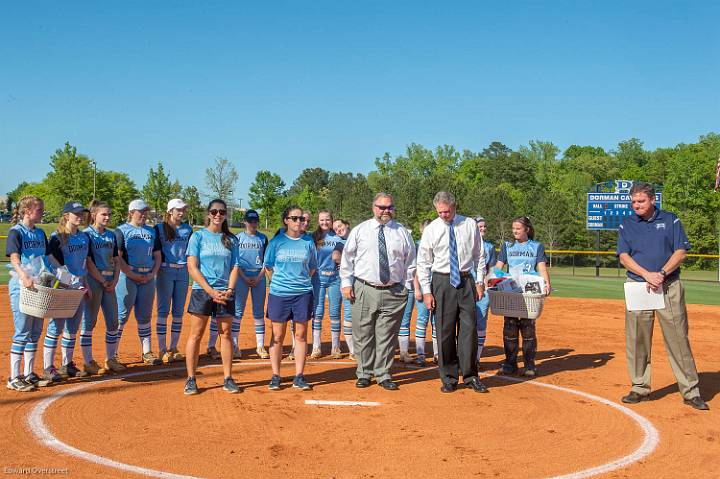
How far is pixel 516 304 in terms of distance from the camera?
317 inches

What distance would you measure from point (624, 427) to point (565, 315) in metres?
9.81

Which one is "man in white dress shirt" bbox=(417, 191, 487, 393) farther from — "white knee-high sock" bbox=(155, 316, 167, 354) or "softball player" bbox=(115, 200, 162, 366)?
"white knee-high sock" bbox=(155, 316, 167, 354)

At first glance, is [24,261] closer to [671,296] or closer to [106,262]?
[106,262]

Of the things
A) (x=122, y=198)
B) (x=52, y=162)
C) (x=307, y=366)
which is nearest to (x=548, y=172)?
(x=122, y=198)

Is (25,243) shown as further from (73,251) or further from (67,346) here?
(67,346)

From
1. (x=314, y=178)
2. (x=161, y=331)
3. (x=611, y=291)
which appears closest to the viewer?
(x=161, y=331)

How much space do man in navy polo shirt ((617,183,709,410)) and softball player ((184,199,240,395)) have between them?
4290 millimetres

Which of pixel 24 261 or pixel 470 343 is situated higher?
pixel 24 261

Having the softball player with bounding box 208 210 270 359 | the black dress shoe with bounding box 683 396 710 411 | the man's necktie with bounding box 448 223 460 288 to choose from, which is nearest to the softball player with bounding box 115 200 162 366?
the softball player with bounding box 208 210 270 359

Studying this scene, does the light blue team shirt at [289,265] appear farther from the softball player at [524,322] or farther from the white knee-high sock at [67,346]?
the softball player at [524,322]

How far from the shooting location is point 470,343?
7.41m

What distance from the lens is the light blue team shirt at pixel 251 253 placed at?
8.99m

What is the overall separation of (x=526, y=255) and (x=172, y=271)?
4.83 meters

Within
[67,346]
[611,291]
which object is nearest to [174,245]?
[67,346]
